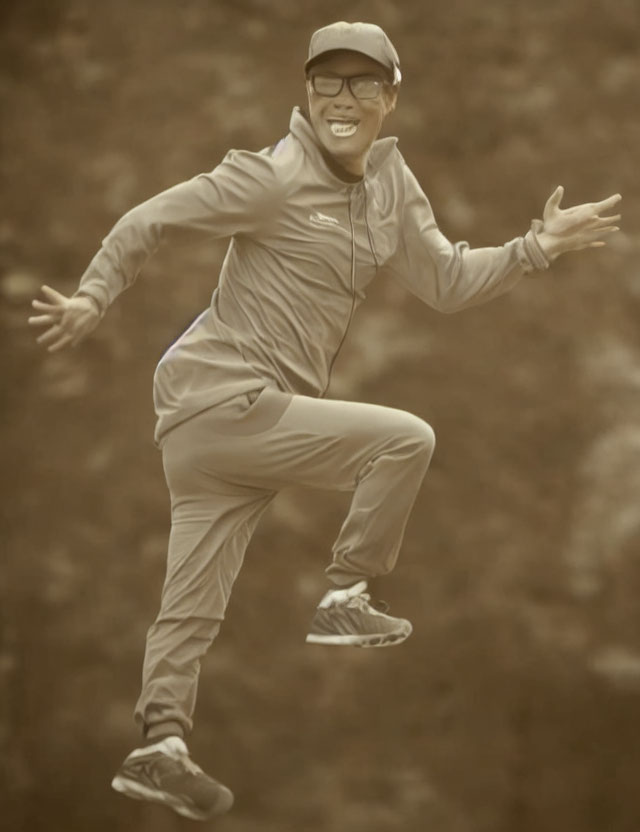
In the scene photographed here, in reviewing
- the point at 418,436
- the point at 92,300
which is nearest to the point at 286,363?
the point at 418,436

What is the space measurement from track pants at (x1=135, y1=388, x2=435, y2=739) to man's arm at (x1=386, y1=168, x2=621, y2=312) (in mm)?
320

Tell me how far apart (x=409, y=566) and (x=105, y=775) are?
96 cm

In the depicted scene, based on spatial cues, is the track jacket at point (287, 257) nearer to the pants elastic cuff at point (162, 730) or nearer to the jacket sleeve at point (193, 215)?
the jacket sleeve at point (193, 215)

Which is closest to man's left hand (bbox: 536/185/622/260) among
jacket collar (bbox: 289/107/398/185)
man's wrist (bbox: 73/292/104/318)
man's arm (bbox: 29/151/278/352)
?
jacket collar (bbox: 289/107/398/185)

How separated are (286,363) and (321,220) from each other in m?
0.29

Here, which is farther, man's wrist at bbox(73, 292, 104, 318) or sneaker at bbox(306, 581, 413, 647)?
sneaker at bbox(306, 581, 413, 647)

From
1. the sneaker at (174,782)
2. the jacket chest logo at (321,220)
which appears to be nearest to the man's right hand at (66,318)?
the jacket chest logo at (321,220)

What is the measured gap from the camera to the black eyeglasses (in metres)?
3.33

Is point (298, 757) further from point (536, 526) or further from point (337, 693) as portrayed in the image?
point (536, 526)

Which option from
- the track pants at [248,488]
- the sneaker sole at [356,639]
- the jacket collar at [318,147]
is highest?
the jacket collar at [318,147]

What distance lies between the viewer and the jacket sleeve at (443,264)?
3.42 meters

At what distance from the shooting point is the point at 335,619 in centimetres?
327

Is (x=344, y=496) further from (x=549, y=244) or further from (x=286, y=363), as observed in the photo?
(x=549, y=244)

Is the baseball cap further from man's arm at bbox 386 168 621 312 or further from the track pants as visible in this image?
the track pants
